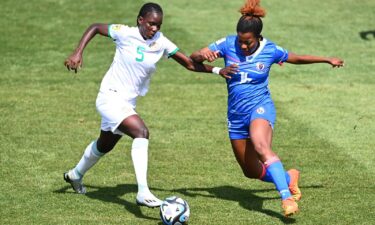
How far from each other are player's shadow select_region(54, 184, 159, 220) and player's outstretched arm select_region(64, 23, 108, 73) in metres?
1.80

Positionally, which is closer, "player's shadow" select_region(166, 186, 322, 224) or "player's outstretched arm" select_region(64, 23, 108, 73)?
"player's outstretched arm" select_region(64, 23, 108, 73)

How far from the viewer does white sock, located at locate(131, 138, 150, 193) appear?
34.6 feet

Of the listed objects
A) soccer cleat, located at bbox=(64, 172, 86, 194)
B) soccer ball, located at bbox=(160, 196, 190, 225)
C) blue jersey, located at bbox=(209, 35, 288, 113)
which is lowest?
soccer cleat, located at bbox=(64, 172, 86, 194)

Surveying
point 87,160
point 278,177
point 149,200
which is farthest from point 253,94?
point 87,160

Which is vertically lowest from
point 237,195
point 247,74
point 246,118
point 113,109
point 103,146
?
point 237,195

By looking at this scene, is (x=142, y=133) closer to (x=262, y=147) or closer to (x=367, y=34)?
(x=262, y=147)

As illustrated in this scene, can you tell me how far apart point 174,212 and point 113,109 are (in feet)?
5.14

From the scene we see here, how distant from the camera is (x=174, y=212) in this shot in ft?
33.4

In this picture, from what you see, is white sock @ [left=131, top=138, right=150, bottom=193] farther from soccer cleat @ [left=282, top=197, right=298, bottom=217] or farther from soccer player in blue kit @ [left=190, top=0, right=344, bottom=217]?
soccer cleat @ [left=282, top=197, right=298, bottom=217]

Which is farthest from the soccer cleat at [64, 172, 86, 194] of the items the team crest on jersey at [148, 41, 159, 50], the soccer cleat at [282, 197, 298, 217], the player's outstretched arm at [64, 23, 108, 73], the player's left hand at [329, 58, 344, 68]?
the player's left hand at [329, 58, 344, 68]

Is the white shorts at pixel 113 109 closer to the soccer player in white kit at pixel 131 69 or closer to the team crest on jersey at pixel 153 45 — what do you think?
the soccer player in white kit at pixel 131 69

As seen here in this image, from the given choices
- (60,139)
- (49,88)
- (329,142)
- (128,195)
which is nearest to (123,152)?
(60,139)

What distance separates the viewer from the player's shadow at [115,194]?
1117 cm

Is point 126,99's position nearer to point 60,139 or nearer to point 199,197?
point 199,197
